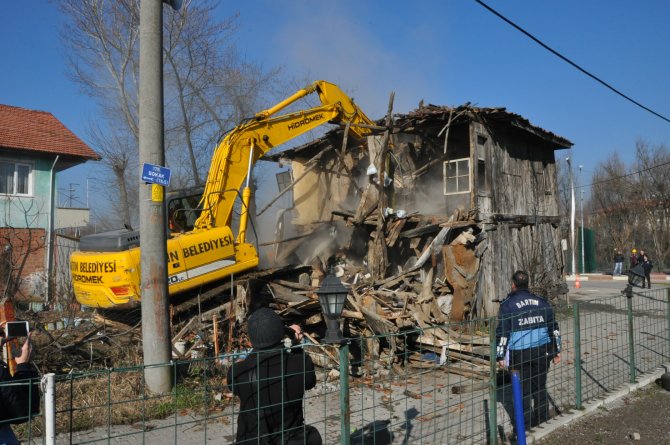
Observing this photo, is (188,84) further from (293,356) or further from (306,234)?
(293,356)

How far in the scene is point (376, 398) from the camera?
7477 millimetres

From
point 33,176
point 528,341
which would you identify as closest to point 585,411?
point 528,341

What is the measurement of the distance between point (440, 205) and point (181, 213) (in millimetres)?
7390

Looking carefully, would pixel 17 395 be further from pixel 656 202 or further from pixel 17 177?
pixel 656 202

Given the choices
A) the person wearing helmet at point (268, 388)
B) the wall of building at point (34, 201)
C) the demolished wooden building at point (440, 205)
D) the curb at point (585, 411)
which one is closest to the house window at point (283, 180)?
the demolished wooden building at point (440, 205)

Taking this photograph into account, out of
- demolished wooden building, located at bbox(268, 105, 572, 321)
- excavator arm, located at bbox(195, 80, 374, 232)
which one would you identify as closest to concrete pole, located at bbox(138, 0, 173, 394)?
excavator arm, located at bbox(195, 80, 374, 232)

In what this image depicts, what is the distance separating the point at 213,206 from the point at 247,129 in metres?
1.84

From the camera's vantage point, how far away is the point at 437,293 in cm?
1220

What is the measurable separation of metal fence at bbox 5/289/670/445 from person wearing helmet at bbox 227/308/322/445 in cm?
36

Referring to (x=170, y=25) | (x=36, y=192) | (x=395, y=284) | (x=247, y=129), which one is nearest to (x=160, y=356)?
(x=247, y=129)

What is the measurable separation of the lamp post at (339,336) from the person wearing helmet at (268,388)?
0.25 meters

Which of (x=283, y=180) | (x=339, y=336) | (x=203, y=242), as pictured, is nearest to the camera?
(x=339, y=336)

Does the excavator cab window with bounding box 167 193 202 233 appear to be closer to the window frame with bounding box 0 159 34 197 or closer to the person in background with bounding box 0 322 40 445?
the person in background with bounding box 0 322 40 445

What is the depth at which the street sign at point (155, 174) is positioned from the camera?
5.88 m
